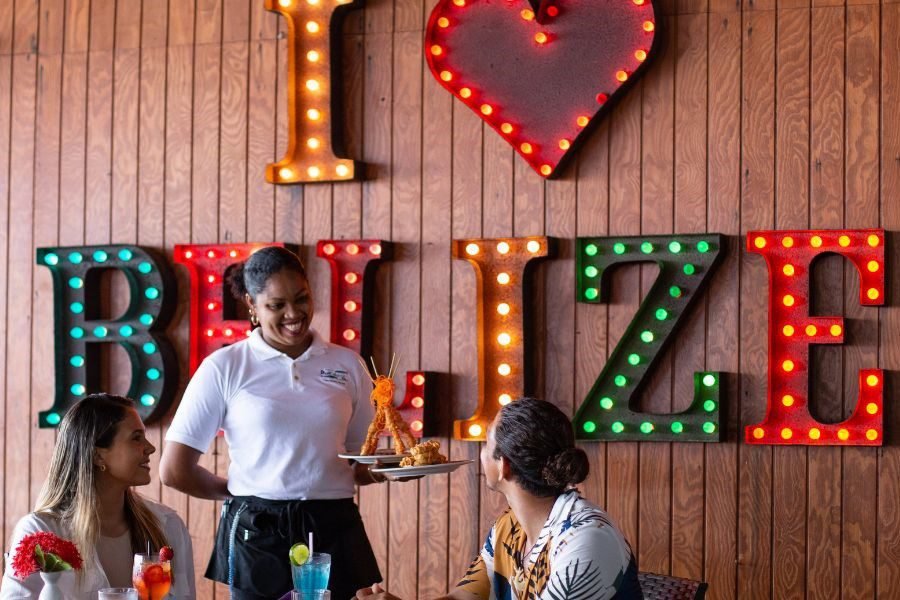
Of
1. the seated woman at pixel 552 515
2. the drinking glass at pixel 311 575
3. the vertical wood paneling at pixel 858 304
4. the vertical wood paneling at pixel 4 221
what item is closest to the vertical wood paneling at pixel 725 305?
the vertical wood paneling at pixel 858 304

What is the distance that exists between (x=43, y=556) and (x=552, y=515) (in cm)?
98

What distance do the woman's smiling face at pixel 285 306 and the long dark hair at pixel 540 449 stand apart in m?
0.85

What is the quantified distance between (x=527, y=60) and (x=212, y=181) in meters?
1.23

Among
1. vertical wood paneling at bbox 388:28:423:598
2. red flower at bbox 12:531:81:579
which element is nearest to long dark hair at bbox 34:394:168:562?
red flower at bbox 12:531:81:579

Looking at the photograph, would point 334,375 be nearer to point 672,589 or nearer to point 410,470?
point 410,470

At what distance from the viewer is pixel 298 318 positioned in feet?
10.00

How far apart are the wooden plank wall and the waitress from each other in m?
0.95

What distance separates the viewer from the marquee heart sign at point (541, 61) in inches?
150

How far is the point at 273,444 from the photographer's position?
3.03m

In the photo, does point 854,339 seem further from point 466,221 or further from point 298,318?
point 298,318

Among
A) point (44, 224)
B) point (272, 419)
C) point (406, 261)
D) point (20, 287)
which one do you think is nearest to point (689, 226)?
point (406, 261)

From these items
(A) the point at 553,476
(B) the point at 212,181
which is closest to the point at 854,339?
(A) the point at 553,476

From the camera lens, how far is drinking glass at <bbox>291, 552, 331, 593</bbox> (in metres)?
2.39

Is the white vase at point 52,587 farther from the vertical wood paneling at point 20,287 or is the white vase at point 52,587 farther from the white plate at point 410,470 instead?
the vertical wood paneling at point 20,287
